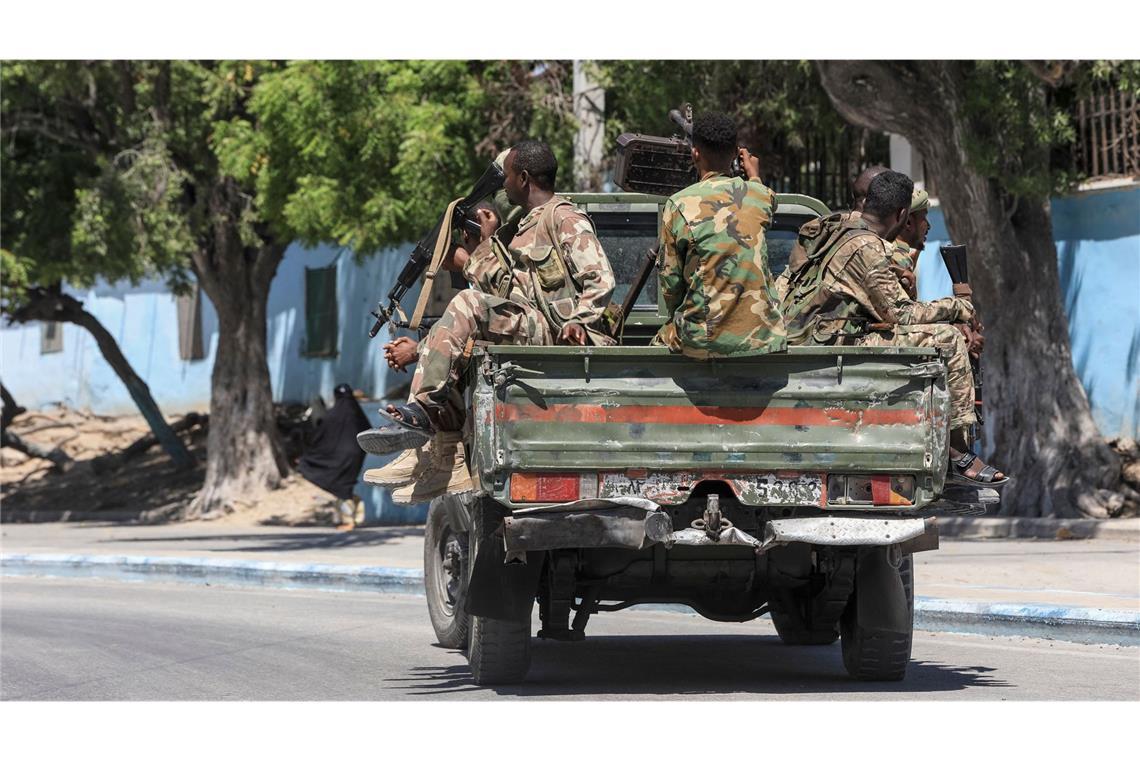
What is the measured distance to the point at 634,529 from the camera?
251 inches

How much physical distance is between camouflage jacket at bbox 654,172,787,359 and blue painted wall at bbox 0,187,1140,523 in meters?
11.8

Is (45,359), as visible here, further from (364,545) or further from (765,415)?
(765,415)

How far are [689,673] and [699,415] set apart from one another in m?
2.02

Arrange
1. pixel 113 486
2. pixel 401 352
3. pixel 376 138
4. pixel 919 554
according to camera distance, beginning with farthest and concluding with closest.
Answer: pixel 113 486 → pixel 376 138 → pixel 919 554 → pixel 401 352

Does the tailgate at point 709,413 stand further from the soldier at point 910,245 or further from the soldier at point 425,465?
the soldier at point 910,245

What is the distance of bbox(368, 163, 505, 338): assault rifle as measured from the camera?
25.0ft

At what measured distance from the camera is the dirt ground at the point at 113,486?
23.0 m

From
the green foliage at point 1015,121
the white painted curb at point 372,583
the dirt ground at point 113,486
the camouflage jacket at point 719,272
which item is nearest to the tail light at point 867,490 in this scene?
the camouflage jacket at point 719,272

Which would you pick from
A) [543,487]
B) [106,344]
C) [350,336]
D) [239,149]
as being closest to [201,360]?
[350,336]

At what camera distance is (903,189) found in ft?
25.1

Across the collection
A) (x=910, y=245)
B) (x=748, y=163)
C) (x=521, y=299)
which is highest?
(x=748, y=163)

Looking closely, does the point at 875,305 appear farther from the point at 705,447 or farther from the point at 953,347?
the point at 705,447

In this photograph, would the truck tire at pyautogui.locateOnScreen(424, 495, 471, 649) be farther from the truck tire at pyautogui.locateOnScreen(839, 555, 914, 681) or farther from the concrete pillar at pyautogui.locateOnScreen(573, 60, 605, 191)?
the concrete pillar at pyautogui.locateOnScreen(573, 60, 605, 191)

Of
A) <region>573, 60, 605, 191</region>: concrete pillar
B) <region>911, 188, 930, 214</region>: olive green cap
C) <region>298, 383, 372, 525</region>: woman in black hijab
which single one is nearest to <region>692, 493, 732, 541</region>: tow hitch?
<region>911, 188, 930, 214</region>: olive green cap
